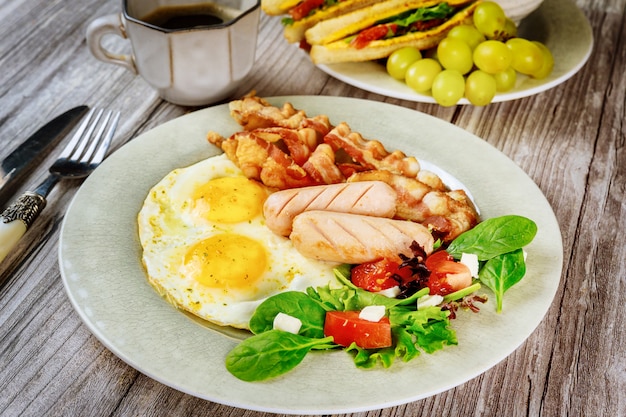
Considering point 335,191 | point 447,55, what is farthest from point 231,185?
point 447,55

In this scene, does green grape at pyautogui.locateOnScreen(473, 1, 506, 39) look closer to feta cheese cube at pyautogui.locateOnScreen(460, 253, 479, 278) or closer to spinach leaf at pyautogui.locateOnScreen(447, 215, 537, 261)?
spinach leaf at pyautogui.locateOnScreen(447, 215, 537, 261)

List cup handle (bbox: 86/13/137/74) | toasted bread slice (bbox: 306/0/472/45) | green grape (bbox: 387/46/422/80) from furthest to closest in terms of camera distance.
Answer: toasted bread slice (bbox: 306/0/472/45)
green grape (bbox: 387/46/422/80)
cup handle (bbox: 86/13/137/74)

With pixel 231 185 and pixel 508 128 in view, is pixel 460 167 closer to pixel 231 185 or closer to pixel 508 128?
pixel 508 128

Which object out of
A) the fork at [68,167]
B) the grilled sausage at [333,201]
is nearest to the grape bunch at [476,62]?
the grilled sausage at [333,201]

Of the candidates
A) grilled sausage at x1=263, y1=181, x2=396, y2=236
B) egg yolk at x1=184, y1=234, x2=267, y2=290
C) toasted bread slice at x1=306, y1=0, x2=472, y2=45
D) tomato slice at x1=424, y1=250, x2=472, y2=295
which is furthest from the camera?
toasted bread slice at x1=306, y1=0, x2=472, y2=45

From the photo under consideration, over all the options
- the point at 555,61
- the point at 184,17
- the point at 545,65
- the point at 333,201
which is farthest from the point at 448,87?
the point at 184,17

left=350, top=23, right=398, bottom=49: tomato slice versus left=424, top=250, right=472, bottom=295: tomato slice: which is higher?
left=350, top=23, right=398, bottom=49: tomato slice

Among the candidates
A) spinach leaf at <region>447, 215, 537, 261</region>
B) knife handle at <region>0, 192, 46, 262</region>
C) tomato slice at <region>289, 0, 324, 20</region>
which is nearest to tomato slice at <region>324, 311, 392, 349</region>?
spinach leaf at <region>447, 215, 537, 261</region>
